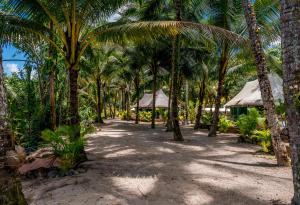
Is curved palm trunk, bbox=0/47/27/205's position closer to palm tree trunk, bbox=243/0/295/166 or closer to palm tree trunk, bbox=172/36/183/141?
palm tree trunk, bbox=243/0/295/166

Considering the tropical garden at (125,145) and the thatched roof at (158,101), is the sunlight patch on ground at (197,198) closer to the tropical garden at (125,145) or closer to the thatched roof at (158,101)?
the tropical garden at (125,145)

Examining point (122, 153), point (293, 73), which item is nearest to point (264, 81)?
point (293, 73)

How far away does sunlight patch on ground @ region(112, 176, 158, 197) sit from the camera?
5.95 m

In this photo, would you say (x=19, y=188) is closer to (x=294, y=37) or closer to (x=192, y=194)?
(x=192, y=194)

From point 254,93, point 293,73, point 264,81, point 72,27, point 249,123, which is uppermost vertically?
point 72,27

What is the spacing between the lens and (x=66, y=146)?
Answer: 760 centimetres

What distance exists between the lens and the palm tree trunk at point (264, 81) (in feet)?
27.1

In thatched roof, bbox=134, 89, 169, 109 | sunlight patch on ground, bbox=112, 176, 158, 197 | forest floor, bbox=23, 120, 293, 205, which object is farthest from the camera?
thatched roof, bbox=134, 89, 169, 109

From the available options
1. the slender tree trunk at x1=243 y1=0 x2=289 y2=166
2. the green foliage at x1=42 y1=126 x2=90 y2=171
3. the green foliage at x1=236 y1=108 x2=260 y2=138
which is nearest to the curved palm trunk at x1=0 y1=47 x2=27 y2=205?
the green foliage at x1=42 y1=126 x2=90 y2=171

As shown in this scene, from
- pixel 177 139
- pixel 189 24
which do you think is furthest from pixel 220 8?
pixel 189 24

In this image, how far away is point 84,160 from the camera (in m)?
8.55

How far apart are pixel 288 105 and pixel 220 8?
11.8 m

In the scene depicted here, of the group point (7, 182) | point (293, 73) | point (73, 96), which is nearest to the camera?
point (7, 182)

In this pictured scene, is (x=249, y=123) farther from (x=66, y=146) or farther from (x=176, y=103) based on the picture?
(x=66, y=146)
